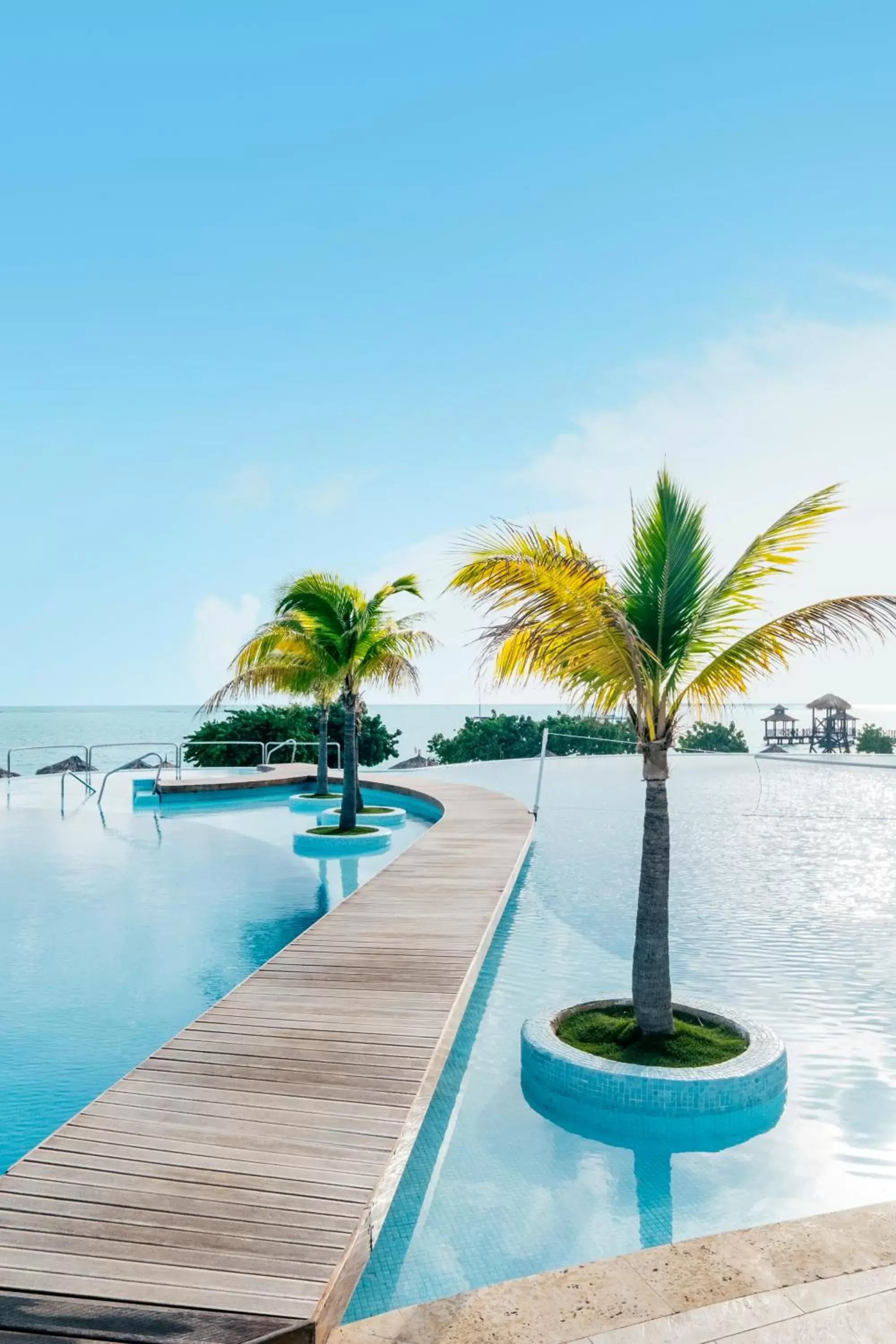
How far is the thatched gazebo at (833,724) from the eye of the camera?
35344 millimetres

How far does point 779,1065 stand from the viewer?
4746 mm

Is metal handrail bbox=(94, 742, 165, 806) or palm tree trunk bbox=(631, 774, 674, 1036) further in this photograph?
metal handrail bbox=(94, 742, 165, 806)

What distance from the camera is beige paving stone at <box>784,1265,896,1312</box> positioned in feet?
8.80

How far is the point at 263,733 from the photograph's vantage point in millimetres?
26922

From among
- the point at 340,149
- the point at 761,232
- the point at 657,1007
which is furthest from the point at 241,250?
the point at 657,1007

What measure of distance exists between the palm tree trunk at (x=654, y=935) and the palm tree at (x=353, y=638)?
8.12m

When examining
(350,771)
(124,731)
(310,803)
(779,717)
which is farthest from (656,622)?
(124,731)

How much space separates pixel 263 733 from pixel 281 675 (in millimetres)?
10105

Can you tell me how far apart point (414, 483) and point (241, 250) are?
30.8 feet

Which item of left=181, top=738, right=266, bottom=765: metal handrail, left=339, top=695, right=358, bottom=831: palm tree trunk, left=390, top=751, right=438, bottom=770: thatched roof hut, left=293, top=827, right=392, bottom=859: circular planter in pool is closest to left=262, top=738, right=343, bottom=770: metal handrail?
Answer: left=181, top=738, right=266, bottom=765: metal handrail

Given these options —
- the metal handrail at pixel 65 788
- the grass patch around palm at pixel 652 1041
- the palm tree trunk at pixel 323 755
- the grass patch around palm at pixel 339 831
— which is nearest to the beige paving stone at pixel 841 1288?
the grass patch around palm at pixel 652 1041

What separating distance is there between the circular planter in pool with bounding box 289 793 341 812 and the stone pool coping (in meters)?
14.8

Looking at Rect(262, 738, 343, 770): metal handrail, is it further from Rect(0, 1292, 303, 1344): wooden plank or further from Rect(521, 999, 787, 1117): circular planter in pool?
Rect(0, 1292, 303, 1344): wooden plank

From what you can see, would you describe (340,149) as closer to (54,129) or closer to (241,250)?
(241,250)
